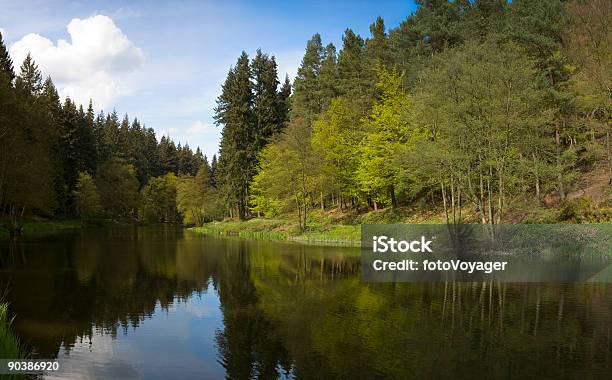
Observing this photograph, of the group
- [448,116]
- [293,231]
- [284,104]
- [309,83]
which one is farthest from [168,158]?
[448,116]

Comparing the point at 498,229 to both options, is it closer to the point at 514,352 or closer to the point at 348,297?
the point at 348,297

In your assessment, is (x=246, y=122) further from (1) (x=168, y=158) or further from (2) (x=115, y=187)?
(1) (x=168, y=158)

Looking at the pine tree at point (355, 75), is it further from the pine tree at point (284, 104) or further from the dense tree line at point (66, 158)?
the dense tree line at point (66, 158)

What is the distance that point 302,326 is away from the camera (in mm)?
14875

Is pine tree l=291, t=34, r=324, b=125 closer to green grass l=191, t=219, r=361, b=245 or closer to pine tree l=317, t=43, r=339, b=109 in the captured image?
pine tree l=317, t=43, r=339, b=109

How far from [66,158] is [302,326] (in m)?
78.0

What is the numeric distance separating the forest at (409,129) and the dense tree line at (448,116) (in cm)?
15

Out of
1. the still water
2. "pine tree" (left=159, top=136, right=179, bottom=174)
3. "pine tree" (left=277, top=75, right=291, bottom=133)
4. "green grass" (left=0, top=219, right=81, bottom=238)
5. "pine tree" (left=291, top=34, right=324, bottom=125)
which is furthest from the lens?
"pine tree" (left=159, top=136, right=179, bottom=174)

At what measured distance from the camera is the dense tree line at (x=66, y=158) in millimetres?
49375

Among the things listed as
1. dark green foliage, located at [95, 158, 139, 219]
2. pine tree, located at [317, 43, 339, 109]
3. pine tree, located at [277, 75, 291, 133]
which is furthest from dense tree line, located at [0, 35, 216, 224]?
pine tree, located at [317, 43, 339, 109]

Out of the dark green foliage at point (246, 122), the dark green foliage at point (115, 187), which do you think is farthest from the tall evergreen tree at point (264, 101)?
the dark green foliage at point (115, 187)

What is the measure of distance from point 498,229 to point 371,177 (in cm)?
1539

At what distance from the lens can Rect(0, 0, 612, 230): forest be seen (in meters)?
31.9

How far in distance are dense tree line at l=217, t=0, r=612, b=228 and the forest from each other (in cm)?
15
